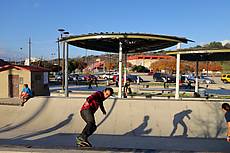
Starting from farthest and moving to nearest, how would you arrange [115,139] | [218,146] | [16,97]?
[16,97]
[115,139]
[218,146]

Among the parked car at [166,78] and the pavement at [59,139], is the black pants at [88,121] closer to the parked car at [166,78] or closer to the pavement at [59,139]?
the pavement at [59,139]

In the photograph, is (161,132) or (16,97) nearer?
(161,132)

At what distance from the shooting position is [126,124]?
400 inches

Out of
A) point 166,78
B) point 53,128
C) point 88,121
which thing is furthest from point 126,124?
point 166,78

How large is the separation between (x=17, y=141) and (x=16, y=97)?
613 inches

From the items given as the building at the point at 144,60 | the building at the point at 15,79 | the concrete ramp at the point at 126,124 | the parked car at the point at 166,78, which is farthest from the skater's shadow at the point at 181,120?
the building at the point at 144,60

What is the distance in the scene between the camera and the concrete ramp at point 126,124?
27.2ft

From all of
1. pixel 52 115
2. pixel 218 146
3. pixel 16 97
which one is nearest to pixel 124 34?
pixel 52 115

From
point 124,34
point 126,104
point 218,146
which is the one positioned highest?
point 124,34

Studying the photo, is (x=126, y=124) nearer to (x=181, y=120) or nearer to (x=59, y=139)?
(x=181, y=120)

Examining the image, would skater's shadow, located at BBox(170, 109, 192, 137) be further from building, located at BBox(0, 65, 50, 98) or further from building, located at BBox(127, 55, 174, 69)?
building, located at BBox(127, 55, 174, 69)

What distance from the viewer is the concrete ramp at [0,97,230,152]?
8.30 m

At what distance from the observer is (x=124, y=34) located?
51.9 feet

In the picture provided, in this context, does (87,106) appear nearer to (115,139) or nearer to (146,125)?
(115,139)
